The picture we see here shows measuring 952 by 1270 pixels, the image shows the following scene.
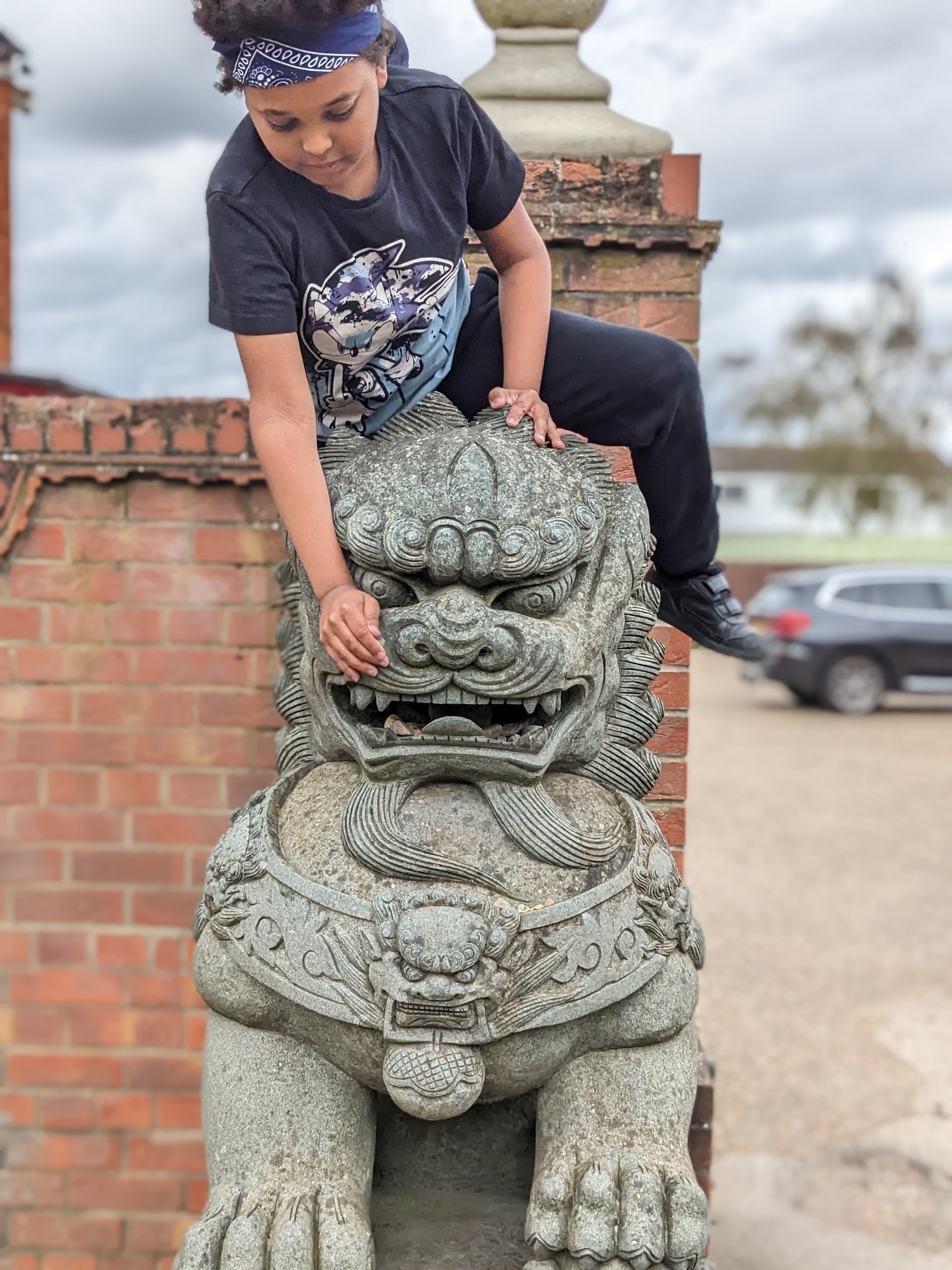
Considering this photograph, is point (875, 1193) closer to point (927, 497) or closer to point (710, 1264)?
point (710, 1264)

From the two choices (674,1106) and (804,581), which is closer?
(674,1106)

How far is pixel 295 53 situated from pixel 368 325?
1.31 ft

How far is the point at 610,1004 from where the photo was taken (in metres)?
1.81

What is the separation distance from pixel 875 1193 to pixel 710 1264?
2368 millimetres

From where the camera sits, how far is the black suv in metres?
12.8

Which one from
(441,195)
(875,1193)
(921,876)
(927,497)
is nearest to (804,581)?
(921,876)

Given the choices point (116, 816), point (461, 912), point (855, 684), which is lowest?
point (855, 684)

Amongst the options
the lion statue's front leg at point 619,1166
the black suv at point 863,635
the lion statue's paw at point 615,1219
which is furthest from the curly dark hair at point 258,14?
the black suv at point 863,635

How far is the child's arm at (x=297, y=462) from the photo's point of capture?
1.83 meters

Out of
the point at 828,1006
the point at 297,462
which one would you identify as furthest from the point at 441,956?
the point at 828,1006

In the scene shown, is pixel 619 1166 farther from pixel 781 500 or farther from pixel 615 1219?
pixel 781 500

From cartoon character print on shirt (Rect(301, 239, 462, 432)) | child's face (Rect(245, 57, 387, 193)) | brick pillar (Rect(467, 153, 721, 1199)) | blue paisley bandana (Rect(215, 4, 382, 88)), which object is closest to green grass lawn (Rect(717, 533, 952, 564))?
brick pillar (Rect(467, 153, 721, 1199))

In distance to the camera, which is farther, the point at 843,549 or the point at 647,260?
the point at 843,549

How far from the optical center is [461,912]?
1.72m
